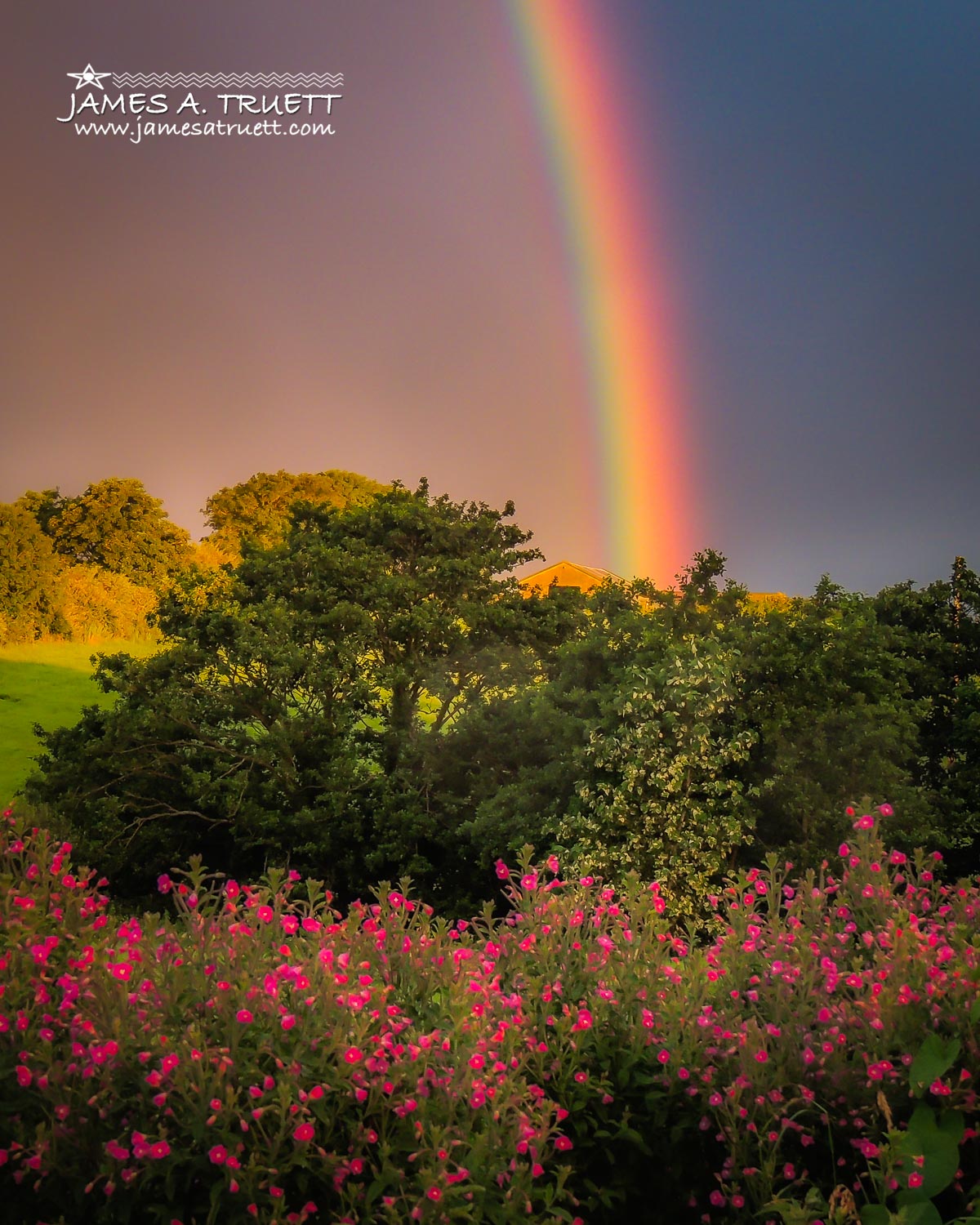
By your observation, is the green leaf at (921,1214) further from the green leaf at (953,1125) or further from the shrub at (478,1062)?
the green leaf at (953,1125)

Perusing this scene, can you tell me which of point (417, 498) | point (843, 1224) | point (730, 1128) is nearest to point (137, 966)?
point (730, 1128)

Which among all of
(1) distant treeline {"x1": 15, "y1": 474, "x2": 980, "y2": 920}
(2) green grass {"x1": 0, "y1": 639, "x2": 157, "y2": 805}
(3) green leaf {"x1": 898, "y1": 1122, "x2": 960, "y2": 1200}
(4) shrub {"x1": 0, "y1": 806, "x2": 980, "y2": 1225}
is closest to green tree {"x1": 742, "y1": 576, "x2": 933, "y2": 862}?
(1) distant treeline {"x1": 15, "y1": 474, "x2": 980, "y2": 920}

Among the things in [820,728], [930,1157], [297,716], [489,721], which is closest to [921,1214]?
[930,1157]

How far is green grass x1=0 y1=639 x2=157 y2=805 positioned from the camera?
26548mm

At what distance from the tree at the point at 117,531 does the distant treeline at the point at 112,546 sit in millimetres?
44

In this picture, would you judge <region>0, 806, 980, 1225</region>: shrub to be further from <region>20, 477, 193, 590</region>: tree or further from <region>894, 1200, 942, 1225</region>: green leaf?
<region>20, 477, 193, 590</region>: tree

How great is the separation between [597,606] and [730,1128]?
14032mm

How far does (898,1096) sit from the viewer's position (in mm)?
4000

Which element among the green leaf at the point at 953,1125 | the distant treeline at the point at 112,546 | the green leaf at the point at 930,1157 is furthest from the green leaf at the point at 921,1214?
the distant treeline at the point at 112,546

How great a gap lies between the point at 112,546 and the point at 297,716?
36.2 metres

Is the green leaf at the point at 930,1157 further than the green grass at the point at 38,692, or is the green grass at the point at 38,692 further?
the green grass at the point at 38,692

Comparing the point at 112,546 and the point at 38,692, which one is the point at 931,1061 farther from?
the point at 112,546

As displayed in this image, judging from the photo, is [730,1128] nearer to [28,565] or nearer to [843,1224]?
[843,1224]

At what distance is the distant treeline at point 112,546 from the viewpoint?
36.5 metres
